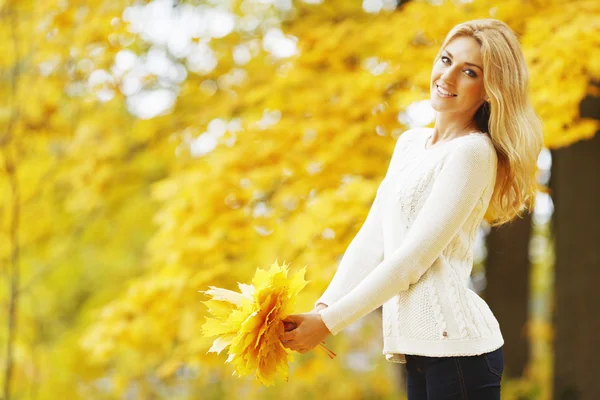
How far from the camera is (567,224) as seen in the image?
15.2 ft

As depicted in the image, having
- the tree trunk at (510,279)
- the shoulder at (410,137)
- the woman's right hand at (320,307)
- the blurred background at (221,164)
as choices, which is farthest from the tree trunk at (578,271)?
the woman's right hand at (320,307)

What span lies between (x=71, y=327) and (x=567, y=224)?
4.53 meters

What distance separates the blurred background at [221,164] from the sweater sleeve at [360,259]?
129 cm

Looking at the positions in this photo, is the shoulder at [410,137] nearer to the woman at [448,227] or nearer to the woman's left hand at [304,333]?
the woman at [448,227]

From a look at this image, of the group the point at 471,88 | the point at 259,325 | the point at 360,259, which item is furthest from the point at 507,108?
the point at 259,325

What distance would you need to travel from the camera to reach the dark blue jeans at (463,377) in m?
1.49

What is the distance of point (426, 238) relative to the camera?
150 cm

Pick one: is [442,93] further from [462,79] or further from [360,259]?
[360,259]

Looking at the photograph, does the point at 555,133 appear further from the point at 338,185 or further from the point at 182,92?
the point at 182,92

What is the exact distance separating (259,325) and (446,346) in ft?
1.30

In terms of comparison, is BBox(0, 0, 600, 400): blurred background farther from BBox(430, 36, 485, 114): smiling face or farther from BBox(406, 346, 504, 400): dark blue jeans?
BBox(406, 346, 504, 400): dark blue jeans

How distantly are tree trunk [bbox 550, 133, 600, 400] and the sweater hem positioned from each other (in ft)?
10.8

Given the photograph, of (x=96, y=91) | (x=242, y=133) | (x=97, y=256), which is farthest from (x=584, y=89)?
(x=97, y=256)

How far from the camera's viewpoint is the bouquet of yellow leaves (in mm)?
1454
